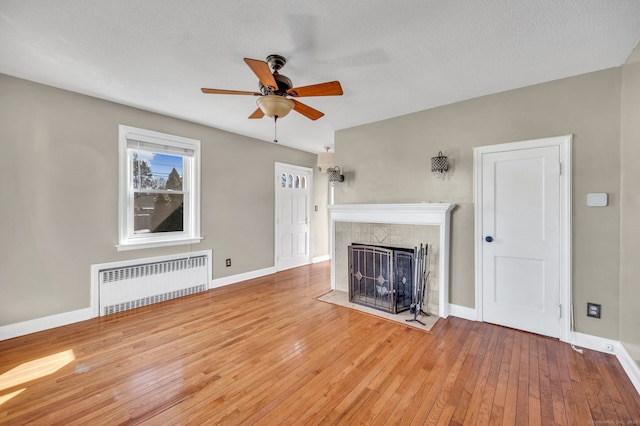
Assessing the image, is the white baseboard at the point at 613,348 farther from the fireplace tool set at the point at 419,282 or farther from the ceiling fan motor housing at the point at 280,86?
the ceiling fan motor housing at the point at 280,86

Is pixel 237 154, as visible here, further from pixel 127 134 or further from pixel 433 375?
pixel 433 375

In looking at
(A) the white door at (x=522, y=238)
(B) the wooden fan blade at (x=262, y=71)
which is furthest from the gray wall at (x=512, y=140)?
(B) the wooden fan blade at (x=262, y=71)

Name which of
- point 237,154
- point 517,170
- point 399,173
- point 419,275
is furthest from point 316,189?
point 517,170

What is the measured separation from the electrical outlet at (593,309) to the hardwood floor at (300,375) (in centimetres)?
32

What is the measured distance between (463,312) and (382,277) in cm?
98

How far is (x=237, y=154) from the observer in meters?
4.57

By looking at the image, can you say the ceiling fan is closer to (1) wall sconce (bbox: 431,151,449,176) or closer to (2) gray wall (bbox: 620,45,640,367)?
(1) wall sconce (bbox: 431,151,449,176)

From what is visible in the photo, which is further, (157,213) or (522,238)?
(157,213)

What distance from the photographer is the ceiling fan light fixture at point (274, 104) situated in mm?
2053

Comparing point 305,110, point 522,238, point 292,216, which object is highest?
point 305,110

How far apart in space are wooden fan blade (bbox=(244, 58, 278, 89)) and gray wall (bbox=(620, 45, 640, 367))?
277 cm

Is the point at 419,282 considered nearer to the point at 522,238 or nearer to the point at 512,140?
the point at 522,238

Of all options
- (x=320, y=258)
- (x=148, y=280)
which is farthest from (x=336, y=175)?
(x=148, y=280)

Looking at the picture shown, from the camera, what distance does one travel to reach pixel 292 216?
5.55 m
